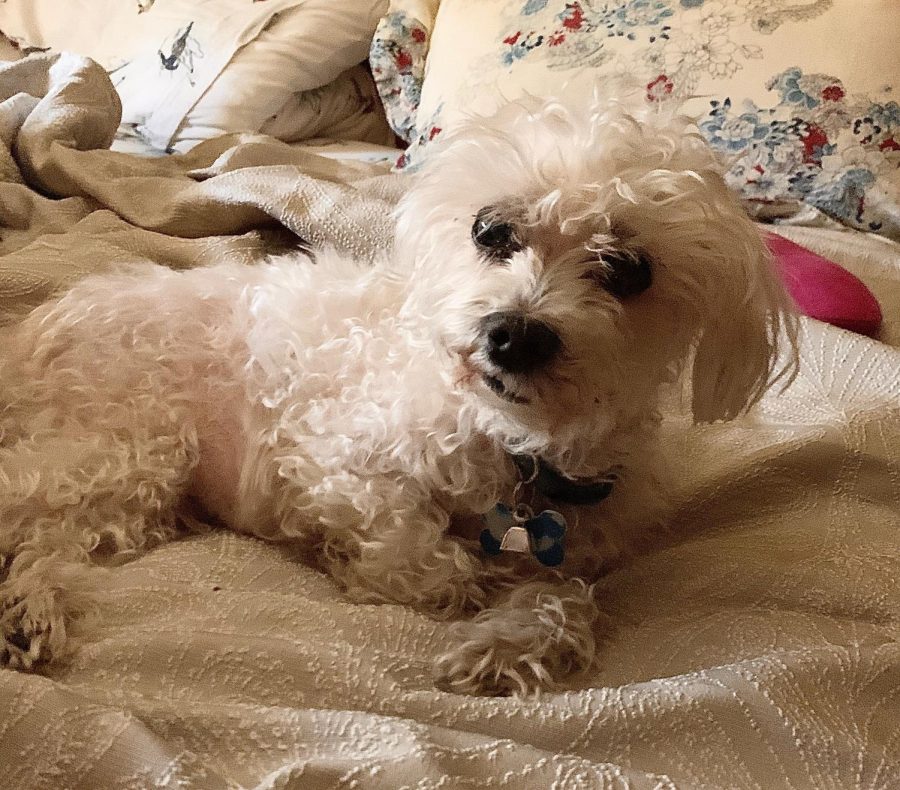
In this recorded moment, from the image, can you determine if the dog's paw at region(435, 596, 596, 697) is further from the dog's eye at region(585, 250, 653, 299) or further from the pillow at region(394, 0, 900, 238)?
the pillow at region(394, 0, 900, 238)

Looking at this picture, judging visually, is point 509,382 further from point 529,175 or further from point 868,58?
point 868,58

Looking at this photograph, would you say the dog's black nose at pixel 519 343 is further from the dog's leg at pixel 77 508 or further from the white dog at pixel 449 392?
the dog's leg at pixel 77 508

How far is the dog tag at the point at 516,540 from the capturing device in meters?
0.97

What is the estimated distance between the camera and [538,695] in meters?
0.83

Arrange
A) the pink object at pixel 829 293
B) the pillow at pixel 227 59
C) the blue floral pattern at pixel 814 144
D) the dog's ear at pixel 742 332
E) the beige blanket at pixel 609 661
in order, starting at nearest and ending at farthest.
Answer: the beige blanket at pixel 609 661
the dog's ear at pixel 742 332
the pink object at pixel 829 293
the blue floral pattern at pixel 814 144
the pillow at pixel 227 59

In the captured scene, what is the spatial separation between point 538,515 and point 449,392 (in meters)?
0.17

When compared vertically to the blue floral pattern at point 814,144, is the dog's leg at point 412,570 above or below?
below

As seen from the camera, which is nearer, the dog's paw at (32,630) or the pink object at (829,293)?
the dog's paw at (32,630)

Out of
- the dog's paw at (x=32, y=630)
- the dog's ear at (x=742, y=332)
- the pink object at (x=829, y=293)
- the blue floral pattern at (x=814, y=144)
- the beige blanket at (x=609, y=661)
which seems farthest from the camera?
the blue floral pattern at (x=814, y=144)

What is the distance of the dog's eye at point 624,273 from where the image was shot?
35.5 inches

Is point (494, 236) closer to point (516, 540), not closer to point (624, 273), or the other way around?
point (624, 273)

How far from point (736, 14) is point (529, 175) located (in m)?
1.04

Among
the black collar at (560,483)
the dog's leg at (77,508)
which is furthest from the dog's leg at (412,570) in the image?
the dog's leg at (77,508)

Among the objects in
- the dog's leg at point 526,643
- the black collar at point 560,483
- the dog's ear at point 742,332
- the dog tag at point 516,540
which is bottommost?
the dog's leg at point 526,643
